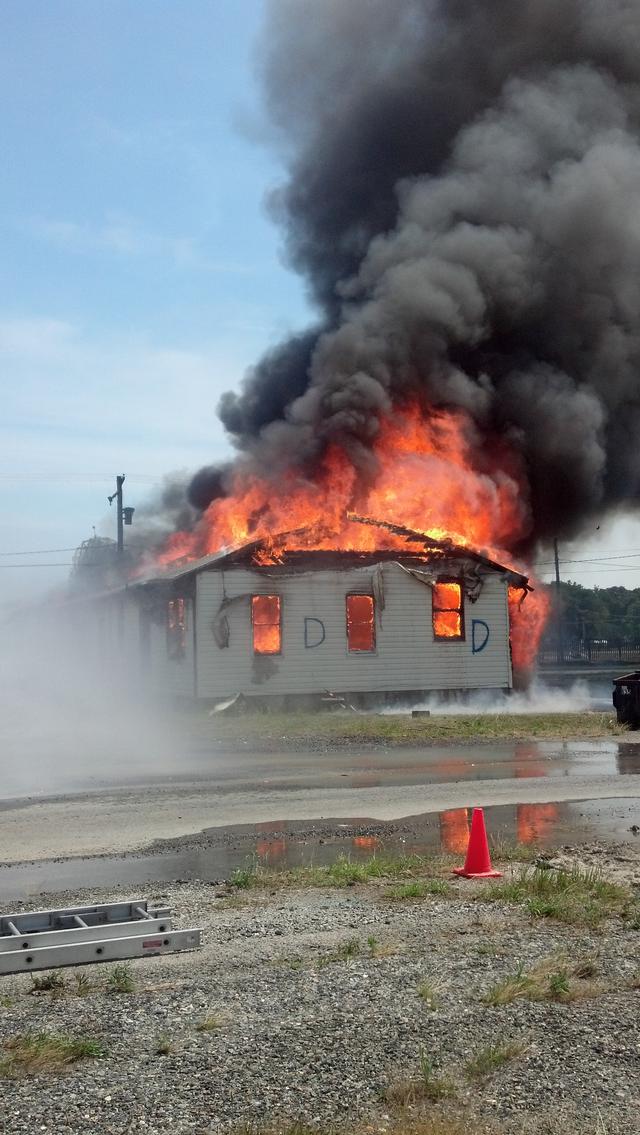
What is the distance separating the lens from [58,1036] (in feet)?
13.8

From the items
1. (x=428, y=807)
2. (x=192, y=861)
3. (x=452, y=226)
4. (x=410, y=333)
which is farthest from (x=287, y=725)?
(x=452, y=226)

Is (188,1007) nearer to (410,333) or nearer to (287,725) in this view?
(287,725)

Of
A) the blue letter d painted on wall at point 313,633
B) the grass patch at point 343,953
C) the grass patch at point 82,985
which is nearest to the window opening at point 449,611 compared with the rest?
the blue letter d painted on wall at point 313,633

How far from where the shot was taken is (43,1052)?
402 cm

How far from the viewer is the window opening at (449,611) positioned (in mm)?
26438

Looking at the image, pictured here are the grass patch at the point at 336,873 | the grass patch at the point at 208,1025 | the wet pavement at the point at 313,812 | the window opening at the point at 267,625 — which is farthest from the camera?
the window opening at the point at 267,625

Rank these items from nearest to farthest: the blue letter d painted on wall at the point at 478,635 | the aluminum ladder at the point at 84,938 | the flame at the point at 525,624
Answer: the aluminum ladder at the point at 84,938, the blue letter d painted on wall at the point at 478,635, the flame at the point at 525,624

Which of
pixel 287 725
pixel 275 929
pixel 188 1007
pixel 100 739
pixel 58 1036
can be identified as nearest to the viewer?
pixel 58 1036

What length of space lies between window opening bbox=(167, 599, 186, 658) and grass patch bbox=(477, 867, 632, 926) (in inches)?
777

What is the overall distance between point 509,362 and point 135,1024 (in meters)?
30.0

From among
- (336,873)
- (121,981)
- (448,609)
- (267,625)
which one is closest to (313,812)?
(336,873)

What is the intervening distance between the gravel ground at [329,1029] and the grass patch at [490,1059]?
4 cm

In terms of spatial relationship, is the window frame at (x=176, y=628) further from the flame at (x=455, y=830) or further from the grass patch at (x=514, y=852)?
the grass patch at (x=514, y=852)

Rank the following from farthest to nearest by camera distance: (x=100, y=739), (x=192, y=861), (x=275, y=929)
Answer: (x=100, y=739), (x=192, y=861), (x=275, y=929)
